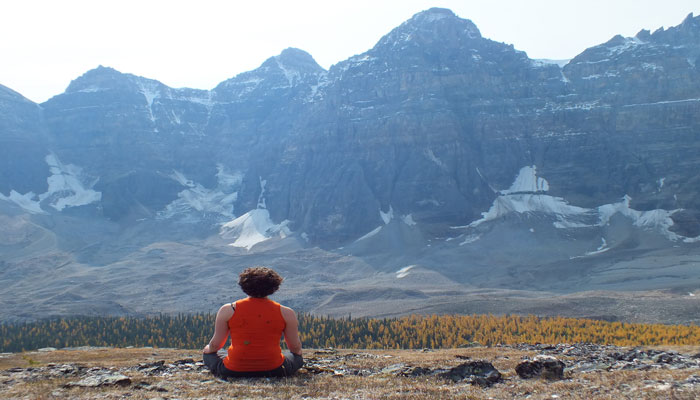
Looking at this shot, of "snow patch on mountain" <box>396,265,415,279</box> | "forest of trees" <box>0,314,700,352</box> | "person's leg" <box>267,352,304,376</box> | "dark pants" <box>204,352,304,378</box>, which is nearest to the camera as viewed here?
"dark pants" <box>204,352,304,378</box>

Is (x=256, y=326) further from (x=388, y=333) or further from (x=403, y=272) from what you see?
(x=403, y=272)

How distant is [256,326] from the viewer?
1320 centimetres

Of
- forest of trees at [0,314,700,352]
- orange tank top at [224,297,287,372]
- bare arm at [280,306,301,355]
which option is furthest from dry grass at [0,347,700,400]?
forest of trees at [0,314,700,352]

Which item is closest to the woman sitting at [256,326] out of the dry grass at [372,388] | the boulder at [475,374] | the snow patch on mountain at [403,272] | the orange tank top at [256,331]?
the orange tank top at [256,331]

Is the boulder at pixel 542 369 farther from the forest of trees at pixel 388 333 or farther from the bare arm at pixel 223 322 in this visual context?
the forest of trees at pixel 388 333

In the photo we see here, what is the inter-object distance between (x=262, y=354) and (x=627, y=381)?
8.55 metres

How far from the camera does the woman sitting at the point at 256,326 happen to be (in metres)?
13.1

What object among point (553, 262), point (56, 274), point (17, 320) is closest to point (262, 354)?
point (17, 320)

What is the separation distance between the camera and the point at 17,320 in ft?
449

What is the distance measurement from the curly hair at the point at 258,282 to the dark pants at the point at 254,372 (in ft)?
6.77

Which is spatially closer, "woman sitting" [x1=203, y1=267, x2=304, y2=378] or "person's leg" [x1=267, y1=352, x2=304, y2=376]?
"woman sitting" [x1=203, y1=267, x2=304, y2=378]

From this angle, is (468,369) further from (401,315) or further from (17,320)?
(17,320)

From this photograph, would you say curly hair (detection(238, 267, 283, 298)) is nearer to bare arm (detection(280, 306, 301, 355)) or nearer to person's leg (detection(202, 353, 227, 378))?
bare arm (detection(280, 306, 301, 355))

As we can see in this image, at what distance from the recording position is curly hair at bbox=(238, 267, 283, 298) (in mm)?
13086
